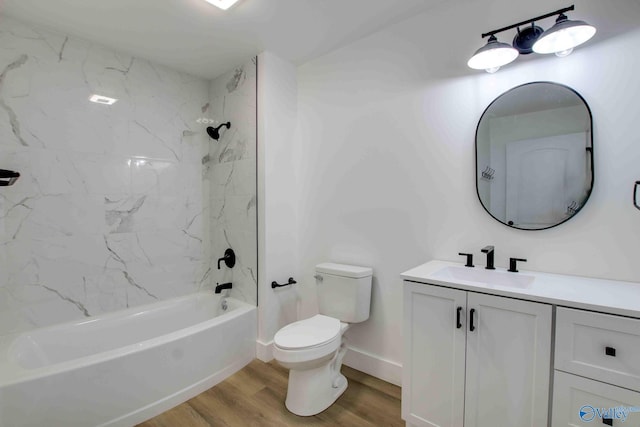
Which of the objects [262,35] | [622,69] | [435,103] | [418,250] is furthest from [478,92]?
[262,35]

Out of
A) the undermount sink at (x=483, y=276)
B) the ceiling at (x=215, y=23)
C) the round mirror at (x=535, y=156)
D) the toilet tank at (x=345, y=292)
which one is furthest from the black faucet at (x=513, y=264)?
the ceiling at (x=215, y=23)

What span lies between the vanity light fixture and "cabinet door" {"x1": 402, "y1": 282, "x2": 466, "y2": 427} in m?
1.27

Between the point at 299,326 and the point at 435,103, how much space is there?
175 cm

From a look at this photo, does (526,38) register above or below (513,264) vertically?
above

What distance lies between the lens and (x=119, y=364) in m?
1.65

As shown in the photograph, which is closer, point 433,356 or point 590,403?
point 590,403

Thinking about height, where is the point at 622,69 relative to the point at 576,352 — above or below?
Result: above

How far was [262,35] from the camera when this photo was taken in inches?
84.5

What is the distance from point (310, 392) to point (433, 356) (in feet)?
2.64

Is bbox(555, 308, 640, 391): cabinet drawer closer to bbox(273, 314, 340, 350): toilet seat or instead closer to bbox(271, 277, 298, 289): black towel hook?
bbox(273, 314, 340, 350): toilet seat

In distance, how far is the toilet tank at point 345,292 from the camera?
80.7 inches

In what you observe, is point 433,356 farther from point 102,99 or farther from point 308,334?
point 102,99

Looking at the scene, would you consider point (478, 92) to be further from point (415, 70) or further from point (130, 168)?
point (130, 168)

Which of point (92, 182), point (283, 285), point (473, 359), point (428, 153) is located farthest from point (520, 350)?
point (92, 182)
